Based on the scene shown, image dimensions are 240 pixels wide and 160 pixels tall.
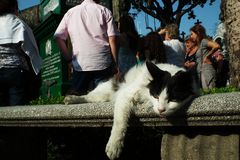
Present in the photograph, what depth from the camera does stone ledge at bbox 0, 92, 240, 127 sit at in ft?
7.50

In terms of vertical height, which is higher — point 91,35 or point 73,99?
point 91,35

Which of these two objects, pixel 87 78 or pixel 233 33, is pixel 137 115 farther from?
pixel 233 33

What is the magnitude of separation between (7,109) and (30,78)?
0.77m

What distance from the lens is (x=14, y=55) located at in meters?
4.54

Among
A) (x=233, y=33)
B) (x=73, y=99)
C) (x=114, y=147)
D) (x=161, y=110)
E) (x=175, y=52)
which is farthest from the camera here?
(x=175, y=52)

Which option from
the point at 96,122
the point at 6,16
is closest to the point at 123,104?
the point at 96,122

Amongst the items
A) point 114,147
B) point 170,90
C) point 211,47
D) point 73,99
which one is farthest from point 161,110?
point 211,47

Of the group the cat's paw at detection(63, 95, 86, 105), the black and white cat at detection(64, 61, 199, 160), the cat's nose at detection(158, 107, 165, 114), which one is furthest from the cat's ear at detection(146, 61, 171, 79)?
the cat's paw at detection(63, 95, 86, 105)

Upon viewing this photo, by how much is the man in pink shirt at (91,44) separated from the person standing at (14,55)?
341 mm

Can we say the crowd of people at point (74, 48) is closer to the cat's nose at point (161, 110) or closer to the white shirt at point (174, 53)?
the white shirt at point (174, 53)

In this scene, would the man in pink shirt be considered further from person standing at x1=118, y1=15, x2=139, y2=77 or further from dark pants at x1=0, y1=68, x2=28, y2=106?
person standing at x1=118, y1=15, x2=139, y2=77

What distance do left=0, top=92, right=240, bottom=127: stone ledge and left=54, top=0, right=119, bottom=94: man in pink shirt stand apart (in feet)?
2.55

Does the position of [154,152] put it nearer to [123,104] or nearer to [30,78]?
[30,78]

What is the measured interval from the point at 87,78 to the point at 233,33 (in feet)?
5.80
